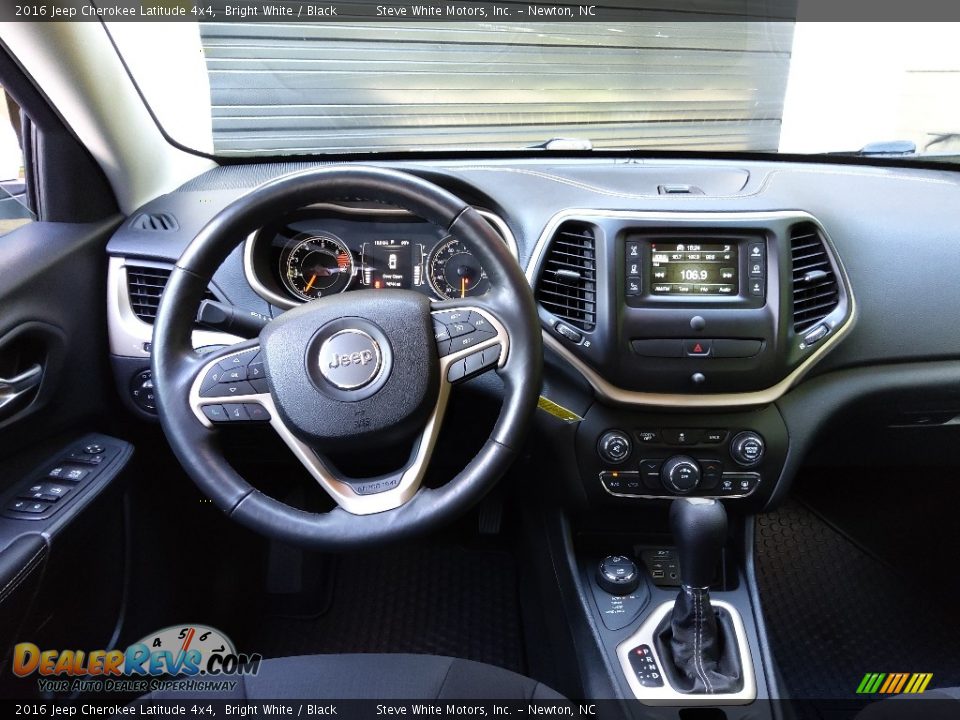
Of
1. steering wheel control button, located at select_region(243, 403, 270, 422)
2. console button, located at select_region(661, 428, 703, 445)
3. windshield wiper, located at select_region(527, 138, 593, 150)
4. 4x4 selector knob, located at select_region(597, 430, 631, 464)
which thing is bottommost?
4x4 selector knob, located at select_region(597, 430, 631, 464)

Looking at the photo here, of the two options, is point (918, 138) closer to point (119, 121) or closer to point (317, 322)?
point (317, 322)

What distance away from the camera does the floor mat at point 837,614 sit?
67.9 inches

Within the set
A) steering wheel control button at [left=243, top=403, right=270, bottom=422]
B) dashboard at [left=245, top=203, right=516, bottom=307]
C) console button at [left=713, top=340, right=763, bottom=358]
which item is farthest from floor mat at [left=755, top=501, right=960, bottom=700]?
steering wheel control button at [left=243, top=403, right=270, bottom=422]

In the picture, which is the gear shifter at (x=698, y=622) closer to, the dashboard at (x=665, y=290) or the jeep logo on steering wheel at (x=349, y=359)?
the dashboard at (x=665, y=290)

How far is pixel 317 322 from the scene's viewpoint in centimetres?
110

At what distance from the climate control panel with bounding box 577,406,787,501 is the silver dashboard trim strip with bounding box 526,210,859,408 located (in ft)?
0.15

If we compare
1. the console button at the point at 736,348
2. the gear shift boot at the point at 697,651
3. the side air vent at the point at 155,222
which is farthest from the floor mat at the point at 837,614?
the side air vent at the point at 155,222

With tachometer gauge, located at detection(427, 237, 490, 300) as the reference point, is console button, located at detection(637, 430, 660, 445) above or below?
below

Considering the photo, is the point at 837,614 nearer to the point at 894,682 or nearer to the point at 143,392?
the point at 894,682

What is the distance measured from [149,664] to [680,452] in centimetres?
127

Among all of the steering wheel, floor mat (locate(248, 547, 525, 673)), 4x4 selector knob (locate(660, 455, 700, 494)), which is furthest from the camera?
floor mat (locate(248, 547, 525, 673))

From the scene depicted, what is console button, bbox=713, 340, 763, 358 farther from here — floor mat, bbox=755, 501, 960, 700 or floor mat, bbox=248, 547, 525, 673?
floor mat, bbox=248, 547, 525, 673

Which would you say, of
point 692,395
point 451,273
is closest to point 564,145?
point 451,273

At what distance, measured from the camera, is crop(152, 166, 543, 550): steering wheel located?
104 centimetres
